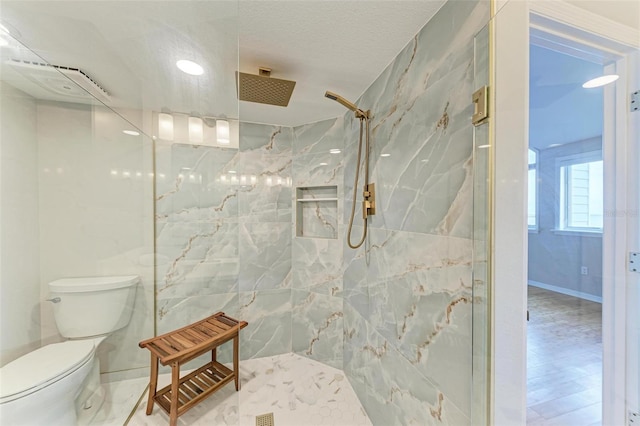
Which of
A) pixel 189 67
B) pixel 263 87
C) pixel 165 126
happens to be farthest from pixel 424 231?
pixel 165 126

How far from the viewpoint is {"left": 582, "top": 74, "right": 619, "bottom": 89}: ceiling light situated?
2.00 ft

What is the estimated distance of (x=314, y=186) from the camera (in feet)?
7.19

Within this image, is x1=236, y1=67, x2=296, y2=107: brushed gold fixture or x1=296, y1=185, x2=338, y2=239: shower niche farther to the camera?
x1=296, y1=185, x2=338, y2=239: shower niche

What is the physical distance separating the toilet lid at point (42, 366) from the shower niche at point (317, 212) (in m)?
1.60

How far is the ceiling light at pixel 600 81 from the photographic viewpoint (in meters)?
0.61

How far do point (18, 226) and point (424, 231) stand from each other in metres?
1.94

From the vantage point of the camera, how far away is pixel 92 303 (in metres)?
1.42

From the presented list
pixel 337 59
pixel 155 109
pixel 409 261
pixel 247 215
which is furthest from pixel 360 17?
pixel 247 215

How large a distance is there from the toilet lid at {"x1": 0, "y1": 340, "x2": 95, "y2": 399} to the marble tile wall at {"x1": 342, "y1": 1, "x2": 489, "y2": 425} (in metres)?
1.67

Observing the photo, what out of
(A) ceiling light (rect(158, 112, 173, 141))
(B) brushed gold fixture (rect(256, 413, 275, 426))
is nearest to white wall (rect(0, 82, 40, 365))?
(A) ceiling light (rect(158, 112, 173, 141))

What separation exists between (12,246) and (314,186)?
1844mm

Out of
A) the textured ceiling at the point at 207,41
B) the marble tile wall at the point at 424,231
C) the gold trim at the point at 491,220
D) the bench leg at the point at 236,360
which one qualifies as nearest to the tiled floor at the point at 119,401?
the bench leg at the point at 236,360

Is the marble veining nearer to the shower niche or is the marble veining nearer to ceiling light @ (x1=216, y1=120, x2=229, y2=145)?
the shower niche

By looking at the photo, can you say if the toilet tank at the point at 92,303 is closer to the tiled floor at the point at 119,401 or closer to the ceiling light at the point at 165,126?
the tiled floor at the point at 119,401
